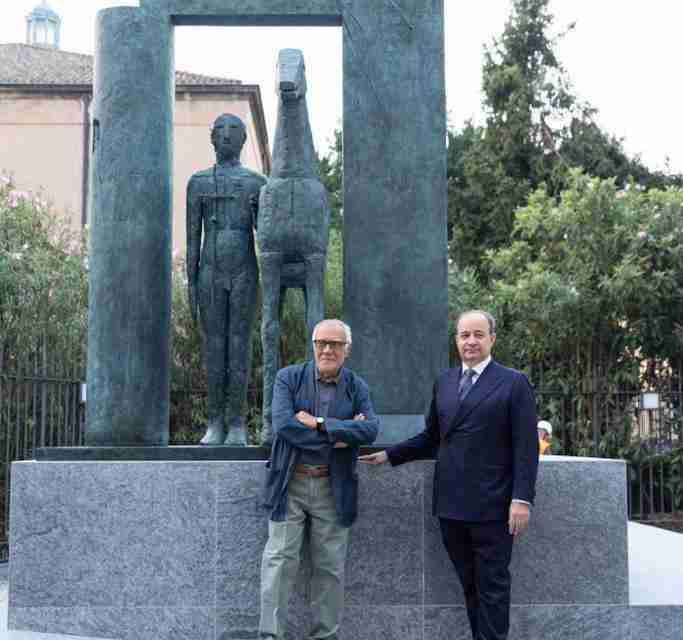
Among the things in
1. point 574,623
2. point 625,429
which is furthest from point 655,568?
point 625,429

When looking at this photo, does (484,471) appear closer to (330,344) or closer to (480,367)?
(480,367)

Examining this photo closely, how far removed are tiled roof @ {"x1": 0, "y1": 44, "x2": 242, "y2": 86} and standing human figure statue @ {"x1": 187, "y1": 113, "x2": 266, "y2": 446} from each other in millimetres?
21492

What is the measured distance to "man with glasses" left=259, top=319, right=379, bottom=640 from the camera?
492 centimetres

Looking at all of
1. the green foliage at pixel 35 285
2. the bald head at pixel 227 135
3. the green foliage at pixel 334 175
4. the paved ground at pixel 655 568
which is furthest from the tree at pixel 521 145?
the bald head at pixel 227 135

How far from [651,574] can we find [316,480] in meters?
3.13

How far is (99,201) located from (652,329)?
1240 cm

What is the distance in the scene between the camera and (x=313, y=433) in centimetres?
490

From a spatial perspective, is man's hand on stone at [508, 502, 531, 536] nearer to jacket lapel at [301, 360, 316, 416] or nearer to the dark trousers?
the dark trousers

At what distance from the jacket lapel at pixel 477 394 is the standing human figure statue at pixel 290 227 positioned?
164 cm

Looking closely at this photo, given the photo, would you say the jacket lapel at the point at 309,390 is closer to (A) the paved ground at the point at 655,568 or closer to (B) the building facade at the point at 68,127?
(A) the paved ground at the point at 655,568

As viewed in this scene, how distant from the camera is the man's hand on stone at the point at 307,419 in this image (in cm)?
491

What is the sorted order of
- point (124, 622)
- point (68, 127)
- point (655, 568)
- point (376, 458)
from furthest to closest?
point (68, 127)
point (655, 568)
point (124, 622)
point (376, 458)

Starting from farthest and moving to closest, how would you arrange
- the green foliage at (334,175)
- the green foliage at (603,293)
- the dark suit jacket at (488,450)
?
1. the green foliage at (334,175)
2. the green foliage at (603,293)
3. the dark suit jacket at (488,450)

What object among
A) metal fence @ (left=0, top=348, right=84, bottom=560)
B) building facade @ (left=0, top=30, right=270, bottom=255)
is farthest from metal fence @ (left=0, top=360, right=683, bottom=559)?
building facade @ (left=0, top=30, right=270, bottom=255)
